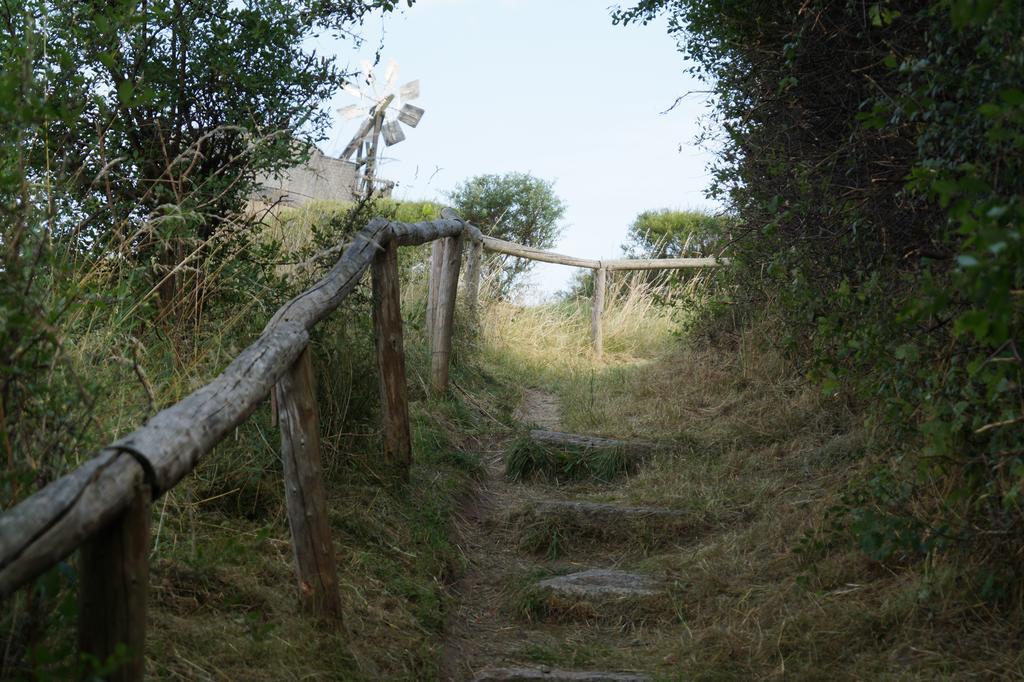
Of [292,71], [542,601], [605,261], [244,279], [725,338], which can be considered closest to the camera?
[542,601]

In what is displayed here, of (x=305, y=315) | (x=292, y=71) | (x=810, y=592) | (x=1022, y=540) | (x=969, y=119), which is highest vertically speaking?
(x=292, y=71)

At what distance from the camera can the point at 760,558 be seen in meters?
4.31

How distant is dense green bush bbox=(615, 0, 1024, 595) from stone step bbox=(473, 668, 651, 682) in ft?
3.09

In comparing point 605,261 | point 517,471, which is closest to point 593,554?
point 517,471

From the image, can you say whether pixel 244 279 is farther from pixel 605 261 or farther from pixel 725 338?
pixel 605 261

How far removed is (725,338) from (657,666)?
4.41 meters

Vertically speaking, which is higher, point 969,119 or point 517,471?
point 969,119

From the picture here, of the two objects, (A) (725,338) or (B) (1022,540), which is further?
(A) (725,338)

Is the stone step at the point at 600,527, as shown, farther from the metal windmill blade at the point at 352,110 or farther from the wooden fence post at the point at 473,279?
the metal windmill blade at the point at 352,110

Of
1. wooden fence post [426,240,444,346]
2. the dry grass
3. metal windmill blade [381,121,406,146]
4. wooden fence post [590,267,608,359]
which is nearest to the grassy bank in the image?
the dry grass

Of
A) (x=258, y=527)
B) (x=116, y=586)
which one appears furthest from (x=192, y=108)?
(x=116, y=586)

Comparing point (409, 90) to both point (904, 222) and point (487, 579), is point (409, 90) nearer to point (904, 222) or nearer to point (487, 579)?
point (487, 579)

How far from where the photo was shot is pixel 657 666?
3627mm

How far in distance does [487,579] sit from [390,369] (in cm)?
114
